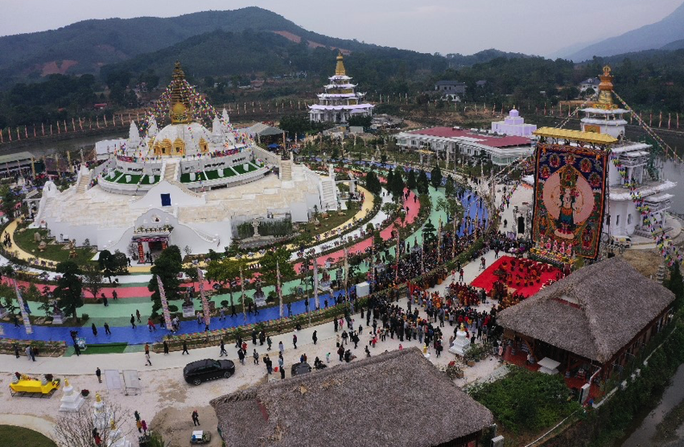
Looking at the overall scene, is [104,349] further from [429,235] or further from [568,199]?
[568,199]

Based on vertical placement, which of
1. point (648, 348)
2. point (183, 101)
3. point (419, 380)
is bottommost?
point (648, 348)

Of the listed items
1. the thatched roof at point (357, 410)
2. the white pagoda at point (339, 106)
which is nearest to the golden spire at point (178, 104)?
the thatched roof at point (357, 410)

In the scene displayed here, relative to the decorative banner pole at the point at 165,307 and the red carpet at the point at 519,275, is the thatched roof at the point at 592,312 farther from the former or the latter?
the decorative banner pole at the point at 165,307

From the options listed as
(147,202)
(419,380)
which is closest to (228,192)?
(147,202)

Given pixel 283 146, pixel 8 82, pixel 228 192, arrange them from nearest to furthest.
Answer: pixel 228 192 < pixel 283 146 < pixel 8 82

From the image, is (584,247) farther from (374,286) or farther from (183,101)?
(183,101)
